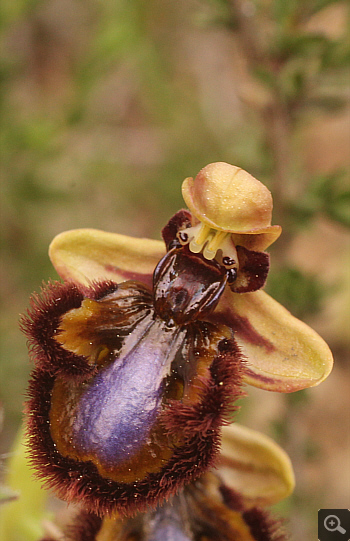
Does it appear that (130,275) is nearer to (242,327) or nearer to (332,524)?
(242,327)

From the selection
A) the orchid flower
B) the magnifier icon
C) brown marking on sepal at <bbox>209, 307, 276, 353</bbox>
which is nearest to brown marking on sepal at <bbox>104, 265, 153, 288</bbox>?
the orchid flower

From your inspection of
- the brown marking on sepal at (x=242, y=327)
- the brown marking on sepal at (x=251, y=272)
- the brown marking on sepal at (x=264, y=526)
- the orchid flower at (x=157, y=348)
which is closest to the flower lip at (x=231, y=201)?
the orchid flower at (x=157, y=348)

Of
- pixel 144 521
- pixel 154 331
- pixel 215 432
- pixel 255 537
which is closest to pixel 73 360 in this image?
pixel 154 331

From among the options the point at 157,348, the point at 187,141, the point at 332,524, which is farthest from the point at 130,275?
the point at 187,141

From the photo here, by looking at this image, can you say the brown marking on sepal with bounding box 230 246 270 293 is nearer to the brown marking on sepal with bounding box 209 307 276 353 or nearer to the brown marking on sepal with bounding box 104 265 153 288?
the brown marking on sepal with bounding box 209 307 276 353

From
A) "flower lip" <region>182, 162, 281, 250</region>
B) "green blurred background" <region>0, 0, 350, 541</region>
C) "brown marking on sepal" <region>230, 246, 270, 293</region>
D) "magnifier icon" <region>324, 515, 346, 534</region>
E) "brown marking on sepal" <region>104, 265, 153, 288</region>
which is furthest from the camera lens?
"green blurred background" <region>0, 0, 350, 541</region>

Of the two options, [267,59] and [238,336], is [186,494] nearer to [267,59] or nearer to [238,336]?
[238,336]
